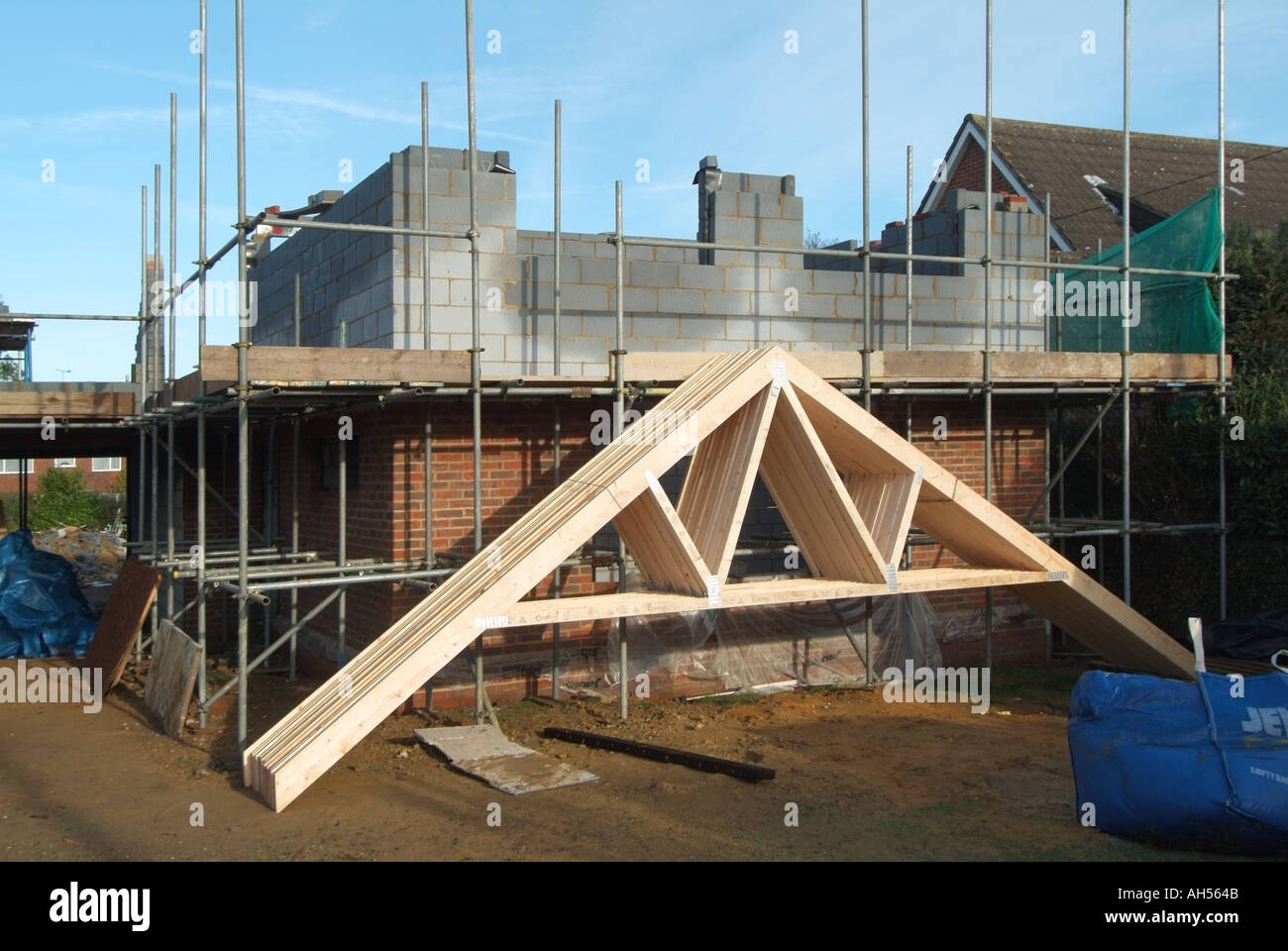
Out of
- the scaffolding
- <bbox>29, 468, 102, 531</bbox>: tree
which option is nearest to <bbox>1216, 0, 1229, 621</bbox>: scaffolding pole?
the scaffolding

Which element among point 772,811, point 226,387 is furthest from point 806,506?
→ point 226,387

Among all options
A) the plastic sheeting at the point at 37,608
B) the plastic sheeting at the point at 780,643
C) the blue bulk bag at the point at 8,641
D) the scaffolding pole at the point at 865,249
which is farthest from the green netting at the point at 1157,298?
the blue bulk bag at the point at 8,641

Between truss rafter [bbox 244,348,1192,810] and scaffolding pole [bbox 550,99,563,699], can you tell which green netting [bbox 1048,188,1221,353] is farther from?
scaffolding pole [bbox 550,99,563,699]

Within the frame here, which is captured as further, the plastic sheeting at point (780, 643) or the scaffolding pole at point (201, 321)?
the plastic sheeting at point (780, 643)

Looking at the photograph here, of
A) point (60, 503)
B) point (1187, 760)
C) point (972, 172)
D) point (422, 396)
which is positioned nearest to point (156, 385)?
point (422, 396)

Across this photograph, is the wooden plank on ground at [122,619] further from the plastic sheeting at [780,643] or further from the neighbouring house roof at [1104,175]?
the neighbouring house roof at [1104,175]

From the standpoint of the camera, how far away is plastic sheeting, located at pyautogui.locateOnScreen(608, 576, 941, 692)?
10.1 m

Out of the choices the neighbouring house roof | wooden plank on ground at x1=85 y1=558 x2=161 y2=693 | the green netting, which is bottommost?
wooden plank on ground at x1=85 y1=558 x2=161 y2=693

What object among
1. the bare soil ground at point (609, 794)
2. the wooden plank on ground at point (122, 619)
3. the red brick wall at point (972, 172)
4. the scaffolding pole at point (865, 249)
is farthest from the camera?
the red brick wall at point (972, 172)

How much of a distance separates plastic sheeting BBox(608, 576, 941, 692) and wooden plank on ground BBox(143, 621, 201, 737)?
339cm

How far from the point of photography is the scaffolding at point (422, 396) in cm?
805

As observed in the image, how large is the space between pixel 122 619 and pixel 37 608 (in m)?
2.53

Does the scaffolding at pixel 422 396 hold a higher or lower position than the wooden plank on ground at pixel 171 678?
higher

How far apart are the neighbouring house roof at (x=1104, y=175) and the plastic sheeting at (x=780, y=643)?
10.2 meters
